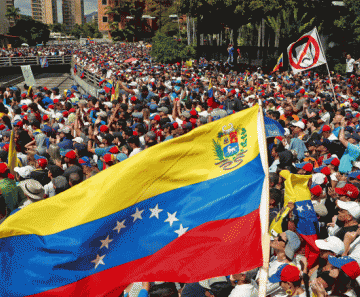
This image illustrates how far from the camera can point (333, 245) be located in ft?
13.1

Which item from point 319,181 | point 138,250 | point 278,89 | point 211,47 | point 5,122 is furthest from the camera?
point 211,47

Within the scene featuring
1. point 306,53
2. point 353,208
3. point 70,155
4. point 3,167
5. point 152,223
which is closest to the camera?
point 152,223

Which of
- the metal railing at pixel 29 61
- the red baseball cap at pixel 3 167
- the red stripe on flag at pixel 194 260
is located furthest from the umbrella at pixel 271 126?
the metal railing at pixel 29 61

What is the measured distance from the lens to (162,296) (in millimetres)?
3553

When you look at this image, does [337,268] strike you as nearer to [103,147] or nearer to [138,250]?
[138,250]

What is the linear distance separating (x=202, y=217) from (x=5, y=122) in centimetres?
775

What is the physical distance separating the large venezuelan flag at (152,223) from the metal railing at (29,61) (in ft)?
109

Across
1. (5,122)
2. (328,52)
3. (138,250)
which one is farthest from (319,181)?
(328,52)

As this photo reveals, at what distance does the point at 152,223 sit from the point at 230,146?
1012 mm

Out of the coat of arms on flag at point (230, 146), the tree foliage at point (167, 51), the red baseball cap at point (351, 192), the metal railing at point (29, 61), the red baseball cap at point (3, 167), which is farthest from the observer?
the metal railing at point (29, 61)

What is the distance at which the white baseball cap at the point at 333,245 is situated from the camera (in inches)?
156

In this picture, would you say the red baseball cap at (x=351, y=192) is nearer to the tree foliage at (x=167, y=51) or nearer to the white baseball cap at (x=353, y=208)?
the white baseball cap at (x=353, y=208)

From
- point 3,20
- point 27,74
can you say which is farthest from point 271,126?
point 3,20

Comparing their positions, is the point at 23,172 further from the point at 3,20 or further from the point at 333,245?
the point at 3,20
